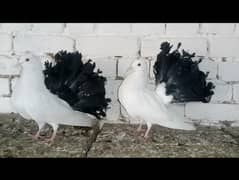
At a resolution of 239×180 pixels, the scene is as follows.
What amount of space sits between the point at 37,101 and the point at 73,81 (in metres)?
0.14

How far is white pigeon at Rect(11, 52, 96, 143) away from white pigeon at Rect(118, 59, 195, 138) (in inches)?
6.3

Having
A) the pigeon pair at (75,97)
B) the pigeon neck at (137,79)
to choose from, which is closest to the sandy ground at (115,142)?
the pigeon pair at (75,97)

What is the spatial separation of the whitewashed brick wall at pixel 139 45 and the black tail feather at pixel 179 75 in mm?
152

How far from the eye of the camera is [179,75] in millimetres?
1336

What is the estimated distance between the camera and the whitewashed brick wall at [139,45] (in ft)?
4.94

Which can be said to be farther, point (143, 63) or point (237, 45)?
point (237, 45)

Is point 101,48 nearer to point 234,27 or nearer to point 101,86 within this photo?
point 101,86

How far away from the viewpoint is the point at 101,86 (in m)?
1.35

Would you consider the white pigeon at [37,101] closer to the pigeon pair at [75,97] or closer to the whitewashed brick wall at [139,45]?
the pigeon pair at [75,97]

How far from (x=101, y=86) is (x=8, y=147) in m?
0.33

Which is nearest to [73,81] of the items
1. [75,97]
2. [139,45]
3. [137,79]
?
[75,97]

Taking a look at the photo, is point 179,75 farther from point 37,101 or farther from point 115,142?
point 37,101

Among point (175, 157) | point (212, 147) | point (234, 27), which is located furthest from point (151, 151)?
point (234, 27)
